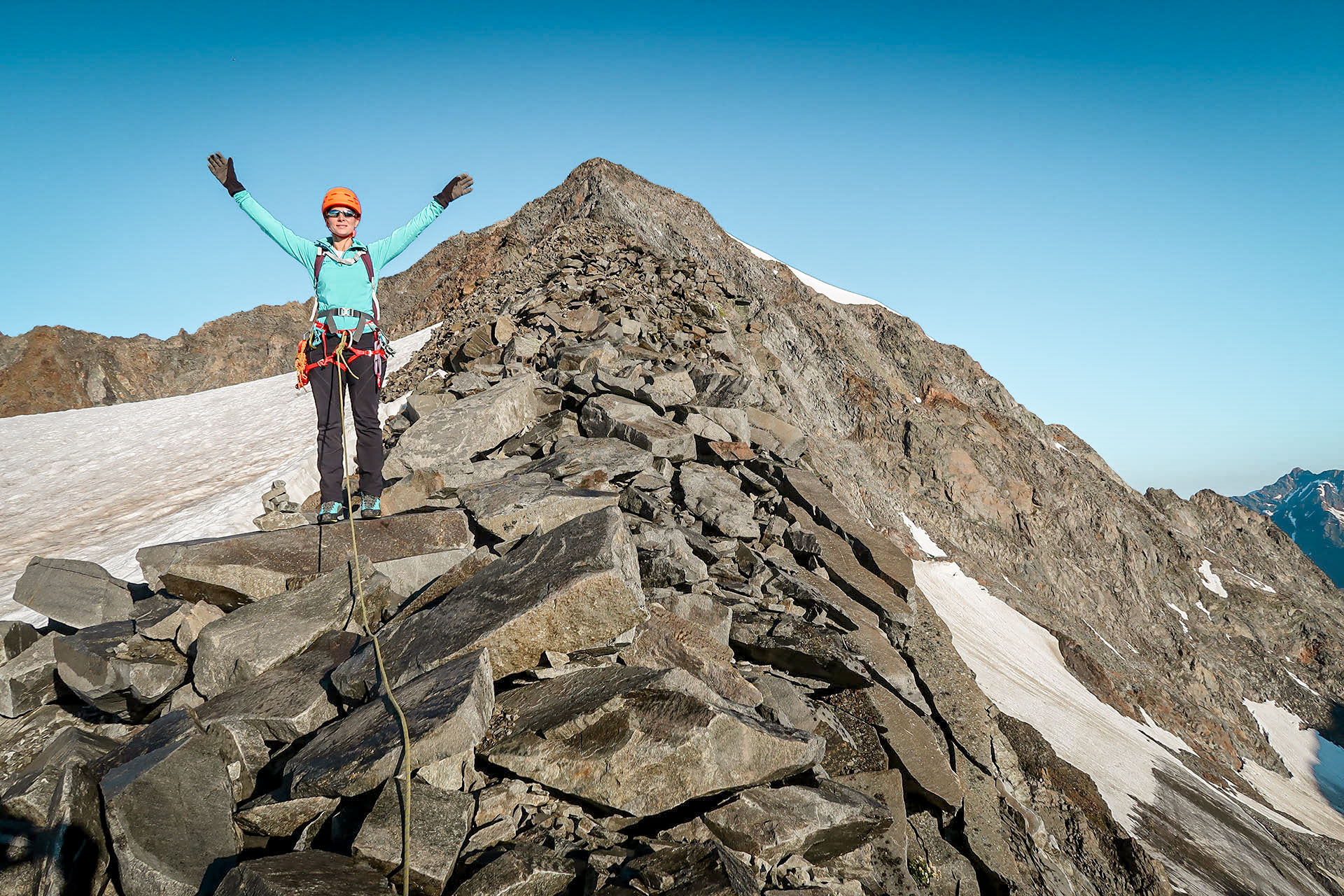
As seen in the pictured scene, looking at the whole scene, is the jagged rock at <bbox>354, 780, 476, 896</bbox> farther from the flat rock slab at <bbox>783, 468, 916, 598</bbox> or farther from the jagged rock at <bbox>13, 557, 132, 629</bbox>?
the flat rock slab at <bbox>783, 468, 916, 598</bbox>

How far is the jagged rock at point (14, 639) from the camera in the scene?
17.2 feet

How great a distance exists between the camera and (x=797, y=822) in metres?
3.55

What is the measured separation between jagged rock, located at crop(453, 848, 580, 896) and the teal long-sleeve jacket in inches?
219

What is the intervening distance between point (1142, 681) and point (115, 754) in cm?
2382

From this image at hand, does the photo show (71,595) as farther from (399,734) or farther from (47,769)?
(399,734)

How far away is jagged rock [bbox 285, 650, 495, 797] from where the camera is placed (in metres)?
3.40

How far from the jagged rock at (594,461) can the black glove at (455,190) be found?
303 cm

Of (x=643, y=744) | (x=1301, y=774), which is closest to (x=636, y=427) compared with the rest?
(x=643, y=744)

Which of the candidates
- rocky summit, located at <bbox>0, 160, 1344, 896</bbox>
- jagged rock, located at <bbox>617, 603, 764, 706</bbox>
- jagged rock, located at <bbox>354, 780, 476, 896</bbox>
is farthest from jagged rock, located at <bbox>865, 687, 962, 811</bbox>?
jagged rock, located at <bbox>354, 780, 476, 896</bbox>

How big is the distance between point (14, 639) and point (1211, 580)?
3984 cm

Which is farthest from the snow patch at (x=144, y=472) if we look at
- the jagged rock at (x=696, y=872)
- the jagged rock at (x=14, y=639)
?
the jagged rock at (x=696, y=872)

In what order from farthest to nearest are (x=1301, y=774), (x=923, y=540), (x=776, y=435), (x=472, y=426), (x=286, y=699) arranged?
(x=1301, y=774), (x=923, y=540), (x=776, y=435), (x=472, y=426), (x=286, y=699)

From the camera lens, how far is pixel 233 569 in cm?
555

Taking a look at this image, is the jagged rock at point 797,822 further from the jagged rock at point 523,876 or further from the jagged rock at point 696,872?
the jagged rock at point 523,876
